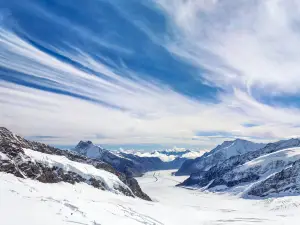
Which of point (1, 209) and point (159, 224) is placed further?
point (159, 224)

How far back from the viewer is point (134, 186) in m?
132

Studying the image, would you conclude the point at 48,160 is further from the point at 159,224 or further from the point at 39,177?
the point at 159,224

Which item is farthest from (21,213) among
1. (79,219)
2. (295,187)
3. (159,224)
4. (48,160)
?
(295,187)

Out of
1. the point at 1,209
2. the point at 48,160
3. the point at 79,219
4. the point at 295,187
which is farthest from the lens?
the point at 295,187

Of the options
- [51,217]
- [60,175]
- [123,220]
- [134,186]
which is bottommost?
[134,186]

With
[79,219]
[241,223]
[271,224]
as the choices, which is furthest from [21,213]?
[271,224]

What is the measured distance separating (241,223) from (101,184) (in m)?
49.0

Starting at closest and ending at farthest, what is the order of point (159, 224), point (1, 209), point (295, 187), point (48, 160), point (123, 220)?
point (1, 209), point (123, 220), point (159, 224), point (48, 160), point (295, 187)

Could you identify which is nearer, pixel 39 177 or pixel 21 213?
pixel 21 213

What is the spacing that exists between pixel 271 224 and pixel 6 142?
72.3 m

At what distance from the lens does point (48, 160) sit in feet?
300

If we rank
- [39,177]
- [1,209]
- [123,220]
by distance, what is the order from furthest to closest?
[39,177] < [123,220] < [1,209]

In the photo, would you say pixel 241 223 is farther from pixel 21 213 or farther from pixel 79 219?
pixel 21 213

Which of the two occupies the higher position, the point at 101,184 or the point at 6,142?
the point at 6,142
